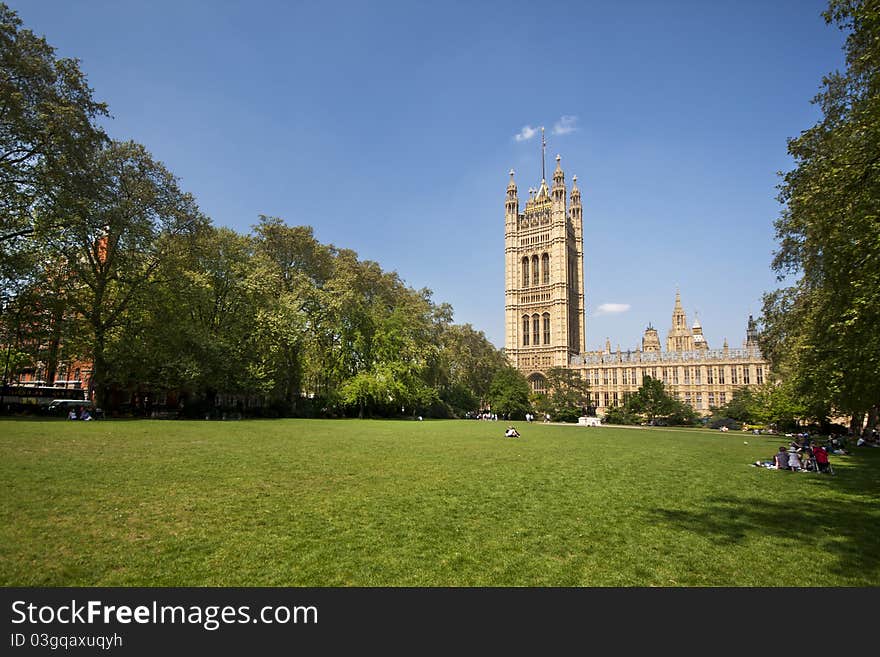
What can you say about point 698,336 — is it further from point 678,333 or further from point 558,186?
point 558,186

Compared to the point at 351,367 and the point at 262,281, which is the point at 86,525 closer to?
the point at 262,281

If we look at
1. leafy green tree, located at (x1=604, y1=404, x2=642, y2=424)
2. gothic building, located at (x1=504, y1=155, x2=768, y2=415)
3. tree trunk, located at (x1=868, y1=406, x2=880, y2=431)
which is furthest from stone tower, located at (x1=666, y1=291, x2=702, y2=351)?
tree trunk, located at (x1=868, y1=406, x2=880, y2=431)

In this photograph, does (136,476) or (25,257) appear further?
(25,257)

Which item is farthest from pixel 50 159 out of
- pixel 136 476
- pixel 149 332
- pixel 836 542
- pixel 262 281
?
pixel 836 542

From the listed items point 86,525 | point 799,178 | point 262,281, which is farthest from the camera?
point 262,281

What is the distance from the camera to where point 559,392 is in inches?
2554

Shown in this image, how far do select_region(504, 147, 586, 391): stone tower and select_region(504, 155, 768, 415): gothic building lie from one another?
8.3 inches

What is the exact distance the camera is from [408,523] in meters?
8.05

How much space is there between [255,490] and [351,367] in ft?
134

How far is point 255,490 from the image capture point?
33.2 ft
